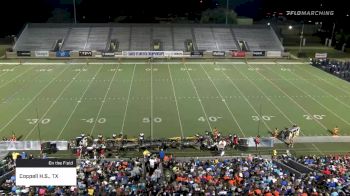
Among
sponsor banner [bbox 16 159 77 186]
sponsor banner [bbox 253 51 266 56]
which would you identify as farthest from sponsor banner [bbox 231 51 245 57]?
sponsor banner [bbox 16 159 77 186]

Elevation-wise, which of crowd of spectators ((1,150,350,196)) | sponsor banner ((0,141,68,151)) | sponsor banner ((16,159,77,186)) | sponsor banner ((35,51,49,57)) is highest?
sponsor banner ((16,159,77,186))

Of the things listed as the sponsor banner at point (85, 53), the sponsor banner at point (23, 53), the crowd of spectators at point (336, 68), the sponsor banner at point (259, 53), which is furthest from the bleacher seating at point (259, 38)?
the sponsor banner at point (23, 53)

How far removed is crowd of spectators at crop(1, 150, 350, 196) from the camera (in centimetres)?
1275

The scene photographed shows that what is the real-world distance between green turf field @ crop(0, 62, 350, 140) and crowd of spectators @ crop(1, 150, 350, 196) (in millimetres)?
5672

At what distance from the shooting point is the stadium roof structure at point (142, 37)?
2073 inches

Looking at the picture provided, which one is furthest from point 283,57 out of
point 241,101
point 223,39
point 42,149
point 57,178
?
point 57,178

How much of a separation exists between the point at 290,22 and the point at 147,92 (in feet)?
206

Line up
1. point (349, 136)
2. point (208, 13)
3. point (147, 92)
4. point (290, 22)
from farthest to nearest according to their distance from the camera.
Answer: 1. point (290, 22)
2. point (208, 13)
3. point (147, 92)
4. point (349, 136)

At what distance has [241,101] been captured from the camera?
27875 millimetres

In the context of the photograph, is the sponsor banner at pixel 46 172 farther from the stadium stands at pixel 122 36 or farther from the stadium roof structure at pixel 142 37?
the stadium stands at pixel 122 36

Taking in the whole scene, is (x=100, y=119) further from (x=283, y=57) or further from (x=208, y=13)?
(x=208, y=13)

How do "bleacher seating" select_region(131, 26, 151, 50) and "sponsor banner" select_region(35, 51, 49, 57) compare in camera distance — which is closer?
"sponsor banner" select_region(35, 51, 49, 57)

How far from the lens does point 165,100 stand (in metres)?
27.8

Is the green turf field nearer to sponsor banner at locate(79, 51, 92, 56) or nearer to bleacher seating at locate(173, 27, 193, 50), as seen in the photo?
sponsor banner at locate(79, 51, 92, 56)
